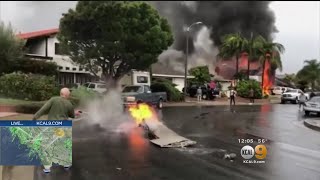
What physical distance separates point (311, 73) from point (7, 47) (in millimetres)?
74566

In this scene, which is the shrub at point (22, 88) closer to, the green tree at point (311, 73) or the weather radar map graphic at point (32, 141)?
the weather radar map graphic at point (32, 141)

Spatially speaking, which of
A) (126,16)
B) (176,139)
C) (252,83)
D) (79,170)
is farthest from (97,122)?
(252,83)

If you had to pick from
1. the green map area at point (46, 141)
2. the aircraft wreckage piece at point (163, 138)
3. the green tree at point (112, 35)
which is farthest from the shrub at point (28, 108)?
the green map area at point (46, 141)

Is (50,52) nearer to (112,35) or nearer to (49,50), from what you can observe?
(49,50)

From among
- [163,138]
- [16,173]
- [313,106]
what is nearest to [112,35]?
[313,106]

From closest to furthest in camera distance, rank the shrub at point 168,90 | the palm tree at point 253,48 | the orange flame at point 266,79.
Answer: the shrub at point 168,90 → the palm tree at point 253,48 → the orange flame at point 266,79

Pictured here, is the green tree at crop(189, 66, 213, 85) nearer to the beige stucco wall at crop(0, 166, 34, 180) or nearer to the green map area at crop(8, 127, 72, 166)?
the beige stucco wall at crop(0, 166, 34, 180)

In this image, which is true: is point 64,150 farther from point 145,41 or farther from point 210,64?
point 210,64

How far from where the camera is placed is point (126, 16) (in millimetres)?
34844

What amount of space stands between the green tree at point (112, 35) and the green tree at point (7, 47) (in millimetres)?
3478

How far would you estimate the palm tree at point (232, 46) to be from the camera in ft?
170

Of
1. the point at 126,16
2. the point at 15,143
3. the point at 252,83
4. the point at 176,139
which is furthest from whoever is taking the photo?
the point at 252,83

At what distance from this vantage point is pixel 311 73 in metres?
97.1

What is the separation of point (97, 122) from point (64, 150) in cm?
1114
